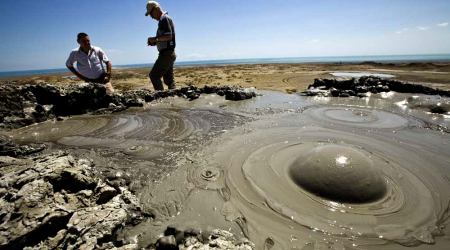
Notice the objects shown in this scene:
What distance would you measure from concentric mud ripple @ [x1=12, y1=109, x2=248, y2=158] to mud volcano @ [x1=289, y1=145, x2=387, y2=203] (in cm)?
215

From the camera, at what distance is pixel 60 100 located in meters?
5.90

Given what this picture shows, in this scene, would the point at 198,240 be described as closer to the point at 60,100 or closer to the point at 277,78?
the point at 60,100

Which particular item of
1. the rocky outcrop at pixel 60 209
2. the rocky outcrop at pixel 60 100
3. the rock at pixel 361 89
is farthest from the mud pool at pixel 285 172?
the rock at pixel 361 89

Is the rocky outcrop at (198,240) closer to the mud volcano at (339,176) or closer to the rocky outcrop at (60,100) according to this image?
the mud volcano at (339,176)

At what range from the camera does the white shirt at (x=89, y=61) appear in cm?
586

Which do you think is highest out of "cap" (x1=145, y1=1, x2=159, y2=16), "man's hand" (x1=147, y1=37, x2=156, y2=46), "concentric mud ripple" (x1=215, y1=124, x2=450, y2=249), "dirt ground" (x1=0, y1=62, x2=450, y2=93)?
"cap" (x1=145, y1=1, x2=159, y2=16)

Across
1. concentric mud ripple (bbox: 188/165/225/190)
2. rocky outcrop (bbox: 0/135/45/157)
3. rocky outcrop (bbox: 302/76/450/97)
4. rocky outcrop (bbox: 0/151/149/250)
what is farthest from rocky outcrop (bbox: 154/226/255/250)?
rocky outcrop (bbox: 302/76/450/97)

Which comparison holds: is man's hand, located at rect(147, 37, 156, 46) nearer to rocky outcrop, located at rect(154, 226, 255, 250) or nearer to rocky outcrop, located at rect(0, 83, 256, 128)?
rocky outcrop, located at rect(0, 83, 256, 128)

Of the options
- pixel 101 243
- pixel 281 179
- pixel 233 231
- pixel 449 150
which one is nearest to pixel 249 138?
pixel 281 179

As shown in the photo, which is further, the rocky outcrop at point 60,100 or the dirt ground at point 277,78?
the dirt ground at point 277,78

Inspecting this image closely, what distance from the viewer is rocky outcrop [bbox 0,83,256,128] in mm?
5070

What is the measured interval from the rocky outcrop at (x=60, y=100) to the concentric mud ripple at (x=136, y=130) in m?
0.50

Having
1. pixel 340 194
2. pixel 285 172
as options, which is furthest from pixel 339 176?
pixel 285 172

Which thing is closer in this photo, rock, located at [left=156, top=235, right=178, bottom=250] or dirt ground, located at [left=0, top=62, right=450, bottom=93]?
rock, located at [left=156, top=235, right=178, bottom=250]
